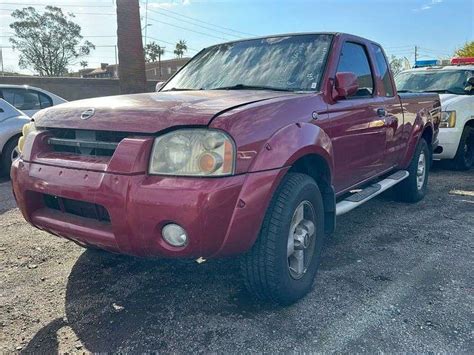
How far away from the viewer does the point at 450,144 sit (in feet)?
22.4

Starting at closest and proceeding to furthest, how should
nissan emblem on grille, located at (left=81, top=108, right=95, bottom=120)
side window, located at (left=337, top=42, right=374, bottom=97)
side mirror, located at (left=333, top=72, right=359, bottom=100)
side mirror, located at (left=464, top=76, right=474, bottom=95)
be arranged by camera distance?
nissan emblem on grille, located at (left=81, top=108, right=95, bottom=120) < side mirror, located at (left=333, top=72, right=359, bottom=100) < side window, located at (left=337, top=42, right=374, bottom=97) < side mirror, located at (left=464, top=76, right=474, bottom=95)

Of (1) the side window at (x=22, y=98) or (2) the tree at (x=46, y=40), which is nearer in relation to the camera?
(1) the side window at (x=22, y=98)

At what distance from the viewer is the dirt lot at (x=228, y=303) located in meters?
2.29

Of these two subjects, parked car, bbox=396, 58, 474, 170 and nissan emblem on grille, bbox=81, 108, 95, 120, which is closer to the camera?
nissan emblem on grille, bbox=81, 108, 95, 120

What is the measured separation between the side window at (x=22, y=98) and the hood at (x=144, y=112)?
5.66 meters

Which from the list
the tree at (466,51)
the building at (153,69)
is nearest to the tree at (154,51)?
the building at (153,69)

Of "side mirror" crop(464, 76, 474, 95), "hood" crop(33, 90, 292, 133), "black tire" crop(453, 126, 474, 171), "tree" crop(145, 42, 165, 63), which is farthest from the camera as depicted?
"tree" crop(145, 42, 165, 63)

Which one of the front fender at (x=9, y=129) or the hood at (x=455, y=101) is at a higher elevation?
the hood at (x=455, y=101)

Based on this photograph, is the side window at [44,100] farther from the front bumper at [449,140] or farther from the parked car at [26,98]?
the front bumper at [449,140]

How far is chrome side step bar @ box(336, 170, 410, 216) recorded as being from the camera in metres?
3.23

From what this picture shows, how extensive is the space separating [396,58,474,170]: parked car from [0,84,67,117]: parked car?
6.84m

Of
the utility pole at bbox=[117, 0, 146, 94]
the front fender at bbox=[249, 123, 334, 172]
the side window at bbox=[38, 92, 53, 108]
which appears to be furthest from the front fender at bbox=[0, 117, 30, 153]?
the front fender at bbox=[249, 123, 334, 172]

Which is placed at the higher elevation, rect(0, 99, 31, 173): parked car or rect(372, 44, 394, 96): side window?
rect(372, 44, 394, 96): side window

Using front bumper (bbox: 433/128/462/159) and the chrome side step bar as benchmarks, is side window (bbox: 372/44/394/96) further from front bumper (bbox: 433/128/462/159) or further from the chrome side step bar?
front bumper (bbox: 433/128/462/159)
